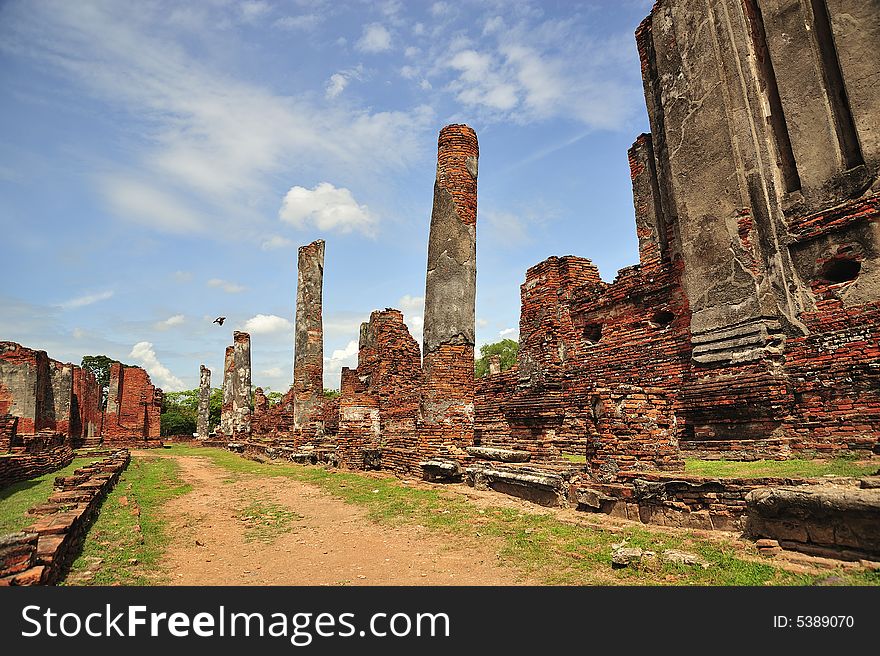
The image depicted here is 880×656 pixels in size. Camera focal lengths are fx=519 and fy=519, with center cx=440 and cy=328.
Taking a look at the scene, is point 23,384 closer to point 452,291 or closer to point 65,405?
point 65,405

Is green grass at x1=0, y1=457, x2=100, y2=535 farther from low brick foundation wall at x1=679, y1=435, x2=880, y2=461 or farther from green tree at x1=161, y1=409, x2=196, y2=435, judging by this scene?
green tree at x1=161, y1=409, x2=196, y2=435

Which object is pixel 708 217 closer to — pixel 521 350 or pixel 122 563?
pixel 521 350

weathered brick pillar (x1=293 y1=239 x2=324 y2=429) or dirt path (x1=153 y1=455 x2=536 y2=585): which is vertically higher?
weathered brick pillar (x1=293 y1=239 x2=324 y2=429)

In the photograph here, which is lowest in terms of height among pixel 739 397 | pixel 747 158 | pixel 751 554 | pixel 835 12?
pixel 751 554

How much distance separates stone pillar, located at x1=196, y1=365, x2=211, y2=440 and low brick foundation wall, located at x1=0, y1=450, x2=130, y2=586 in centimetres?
2925

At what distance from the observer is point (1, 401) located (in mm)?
18312

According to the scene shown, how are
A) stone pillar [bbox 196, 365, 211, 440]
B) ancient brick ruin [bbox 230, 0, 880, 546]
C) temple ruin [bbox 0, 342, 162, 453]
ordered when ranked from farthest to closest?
1. stone pillar [bbox 196, 365, 211, 440]
2. temple ruin [bbox 0, 342, 162, 453]
3. ancient brick ruin [bbox 230, 0, 880, 546]

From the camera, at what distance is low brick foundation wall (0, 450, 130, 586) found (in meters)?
3.49

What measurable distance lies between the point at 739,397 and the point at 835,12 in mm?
7756

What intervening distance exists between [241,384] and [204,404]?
787 centimetres

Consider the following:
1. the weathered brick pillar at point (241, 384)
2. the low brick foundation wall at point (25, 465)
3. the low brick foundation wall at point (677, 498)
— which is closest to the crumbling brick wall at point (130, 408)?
the weathered brick pillar at point (241, 384)

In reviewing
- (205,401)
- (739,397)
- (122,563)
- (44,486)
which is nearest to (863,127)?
(739,397)

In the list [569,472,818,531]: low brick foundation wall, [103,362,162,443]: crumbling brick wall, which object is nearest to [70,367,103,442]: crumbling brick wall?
[103,362,162,443]: crumbling brick wall

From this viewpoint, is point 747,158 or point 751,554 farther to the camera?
point 747,158
